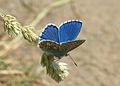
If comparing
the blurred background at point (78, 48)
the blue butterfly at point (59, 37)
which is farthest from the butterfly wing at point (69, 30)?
the blurred background at point (78, 48)

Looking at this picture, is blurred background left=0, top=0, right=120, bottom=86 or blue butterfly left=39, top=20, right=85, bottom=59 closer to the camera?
blue butterfly left=39, top=20, right=85, bottom=59

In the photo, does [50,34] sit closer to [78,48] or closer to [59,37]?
[59,37]

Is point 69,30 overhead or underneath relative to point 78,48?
overhead

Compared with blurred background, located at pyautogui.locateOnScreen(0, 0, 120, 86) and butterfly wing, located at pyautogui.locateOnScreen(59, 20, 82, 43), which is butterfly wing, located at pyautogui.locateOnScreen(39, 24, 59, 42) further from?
blurred background, located at pyautogui.locateOnScreen(0, 0, 120, 86)

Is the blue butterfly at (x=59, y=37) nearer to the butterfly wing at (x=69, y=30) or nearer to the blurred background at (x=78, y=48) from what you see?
the butterfly wing at (x=69, y=30)

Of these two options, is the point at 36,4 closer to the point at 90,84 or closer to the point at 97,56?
the point at 97,56

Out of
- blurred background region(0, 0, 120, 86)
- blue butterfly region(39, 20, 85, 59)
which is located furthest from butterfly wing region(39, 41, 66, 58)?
blurred background region(0, 0, 120, 86)

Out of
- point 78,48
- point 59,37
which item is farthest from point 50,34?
point 78,48
